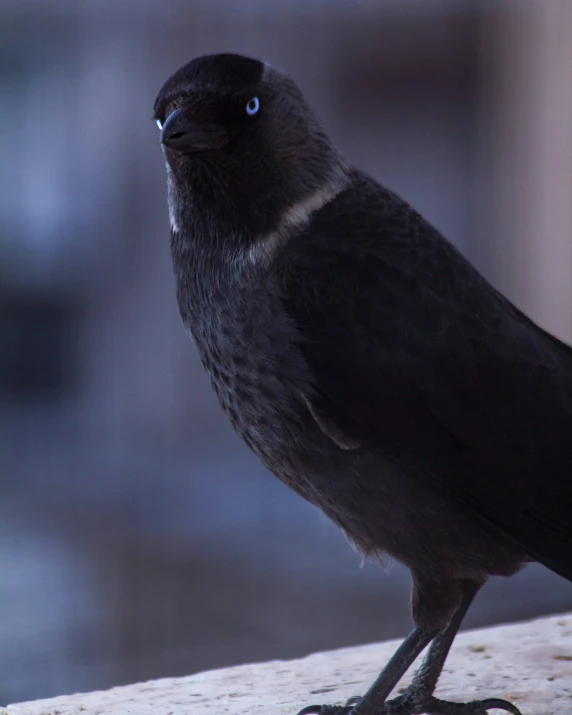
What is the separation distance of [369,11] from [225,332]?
12.3ft

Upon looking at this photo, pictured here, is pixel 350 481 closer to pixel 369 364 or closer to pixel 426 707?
pixel 369 364

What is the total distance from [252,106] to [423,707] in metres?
1.10

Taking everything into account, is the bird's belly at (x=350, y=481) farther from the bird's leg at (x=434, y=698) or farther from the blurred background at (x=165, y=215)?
the blurred background at (x=165, y=215)

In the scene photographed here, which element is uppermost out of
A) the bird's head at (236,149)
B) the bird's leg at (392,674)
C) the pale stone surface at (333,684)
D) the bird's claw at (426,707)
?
the bird's head at (236,149)

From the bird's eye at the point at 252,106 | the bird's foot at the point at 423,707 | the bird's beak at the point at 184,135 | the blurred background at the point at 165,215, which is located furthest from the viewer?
the blurred background at the point at 165,215

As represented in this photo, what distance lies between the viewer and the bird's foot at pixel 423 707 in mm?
2039

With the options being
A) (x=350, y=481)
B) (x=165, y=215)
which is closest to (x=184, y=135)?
(x=350, y=481)

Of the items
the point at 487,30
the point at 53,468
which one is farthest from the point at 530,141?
the point at 53,468

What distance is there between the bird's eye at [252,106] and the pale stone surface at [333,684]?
3.47 feet

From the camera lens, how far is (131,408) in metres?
5.16

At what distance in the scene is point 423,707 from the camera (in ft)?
6.81

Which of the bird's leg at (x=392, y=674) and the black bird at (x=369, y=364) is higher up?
the black bird at (x=369, y=364)

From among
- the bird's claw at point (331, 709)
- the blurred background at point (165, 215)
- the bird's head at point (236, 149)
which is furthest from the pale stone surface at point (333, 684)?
the blurred background at point (165, 215)

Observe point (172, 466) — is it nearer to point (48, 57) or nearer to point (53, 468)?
point (53, 468)
